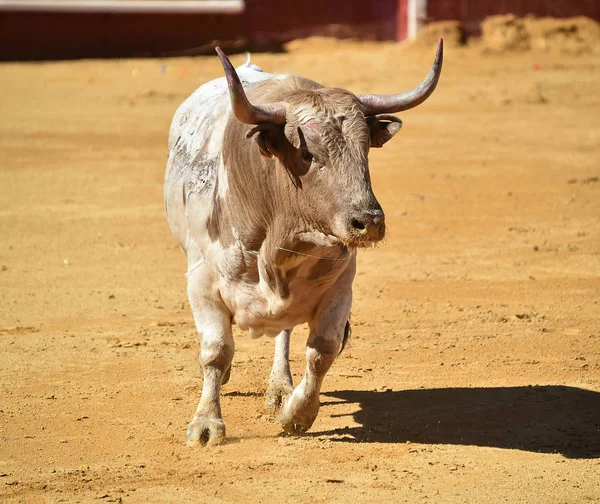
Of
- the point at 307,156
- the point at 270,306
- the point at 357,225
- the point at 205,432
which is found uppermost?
the point at 307,156

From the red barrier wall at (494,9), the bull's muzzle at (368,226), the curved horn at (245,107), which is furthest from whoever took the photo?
the red barrier wall at (494,9)

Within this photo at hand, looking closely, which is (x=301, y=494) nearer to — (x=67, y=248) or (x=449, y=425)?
(x=449, y=425)

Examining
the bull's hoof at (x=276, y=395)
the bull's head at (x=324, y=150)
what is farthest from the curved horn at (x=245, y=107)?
the bull's hoof at (x=276, y=395)

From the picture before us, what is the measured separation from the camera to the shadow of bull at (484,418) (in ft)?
21.3

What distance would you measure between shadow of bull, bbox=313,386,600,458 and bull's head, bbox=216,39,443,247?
4.84 ft

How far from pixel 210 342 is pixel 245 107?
1.47 m

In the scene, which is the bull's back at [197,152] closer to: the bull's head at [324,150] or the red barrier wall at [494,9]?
the bull's head at [324,150]

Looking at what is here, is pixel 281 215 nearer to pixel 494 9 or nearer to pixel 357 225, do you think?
pixel 357 225

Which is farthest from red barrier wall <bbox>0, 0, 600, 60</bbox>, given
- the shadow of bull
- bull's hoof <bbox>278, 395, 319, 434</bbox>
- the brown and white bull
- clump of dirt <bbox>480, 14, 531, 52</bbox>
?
bull's hoof <bbox>278, 395, 319, 434</bbox>

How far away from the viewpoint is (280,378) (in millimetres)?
7258

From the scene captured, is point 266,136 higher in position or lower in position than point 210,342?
higher

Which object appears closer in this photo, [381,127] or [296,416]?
[381,127]

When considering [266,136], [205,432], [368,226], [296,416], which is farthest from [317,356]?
[266,136]

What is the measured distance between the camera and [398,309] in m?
9.40
